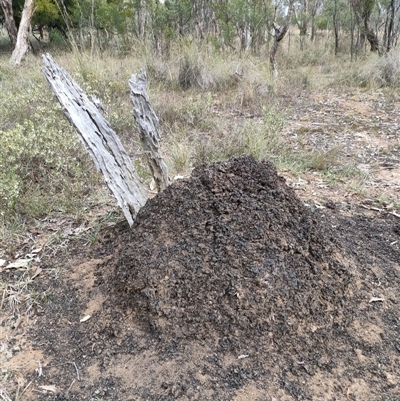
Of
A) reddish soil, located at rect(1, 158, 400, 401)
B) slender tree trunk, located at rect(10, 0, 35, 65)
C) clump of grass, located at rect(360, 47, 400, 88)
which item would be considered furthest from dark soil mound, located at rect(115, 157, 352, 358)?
slender tree trunk, located at rect(10, 0, 35, 65)

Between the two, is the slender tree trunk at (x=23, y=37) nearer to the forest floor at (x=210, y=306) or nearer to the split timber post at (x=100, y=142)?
the split timber post at (x=100, y=142)

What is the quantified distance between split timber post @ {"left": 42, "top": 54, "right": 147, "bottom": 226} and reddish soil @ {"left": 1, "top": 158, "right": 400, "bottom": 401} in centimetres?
25

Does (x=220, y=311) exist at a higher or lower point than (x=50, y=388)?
higher

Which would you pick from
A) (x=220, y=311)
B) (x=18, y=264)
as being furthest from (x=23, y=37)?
(x=220, y=311)

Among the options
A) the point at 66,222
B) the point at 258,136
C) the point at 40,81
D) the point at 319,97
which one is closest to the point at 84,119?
the point at 66,222

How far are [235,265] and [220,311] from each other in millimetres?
228

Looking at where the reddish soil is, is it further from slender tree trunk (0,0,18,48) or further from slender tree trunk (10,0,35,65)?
slender tree trunk (0,0,18,48)

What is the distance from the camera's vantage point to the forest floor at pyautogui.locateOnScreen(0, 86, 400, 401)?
Result: 1605 millimetres

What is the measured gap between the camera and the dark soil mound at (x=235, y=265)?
69.2 inches

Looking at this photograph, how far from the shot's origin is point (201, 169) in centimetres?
218

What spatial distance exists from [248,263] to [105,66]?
551 cm

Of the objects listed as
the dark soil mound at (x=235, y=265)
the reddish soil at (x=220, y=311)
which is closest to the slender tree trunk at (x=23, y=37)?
the reddish soil at (x=220, y=311)

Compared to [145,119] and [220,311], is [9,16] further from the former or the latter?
[220,311]

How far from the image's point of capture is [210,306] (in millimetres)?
1779
